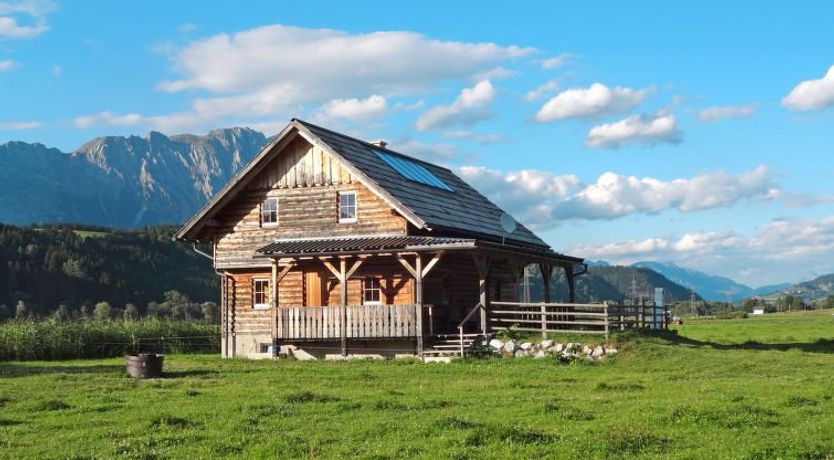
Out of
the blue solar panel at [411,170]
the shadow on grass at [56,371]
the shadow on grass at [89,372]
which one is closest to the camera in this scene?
the shadow on grass at [89,372]

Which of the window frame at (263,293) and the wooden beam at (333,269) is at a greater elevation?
the wooden beam at (333,269)

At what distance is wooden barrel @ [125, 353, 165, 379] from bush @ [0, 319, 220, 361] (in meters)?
16.5

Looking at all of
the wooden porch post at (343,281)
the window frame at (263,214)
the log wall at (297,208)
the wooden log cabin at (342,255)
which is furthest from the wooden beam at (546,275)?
the window frame at (263,214)

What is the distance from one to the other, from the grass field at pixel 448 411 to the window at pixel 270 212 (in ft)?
31.7

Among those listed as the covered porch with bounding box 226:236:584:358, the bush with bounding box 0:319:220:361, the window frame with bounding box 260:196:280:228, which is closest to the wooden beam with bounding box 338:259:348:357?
the covered porch with bounding box 226:236:584:358

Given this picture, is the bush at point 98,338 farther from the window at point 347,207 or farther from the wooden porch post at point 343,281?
the wooden porch post at point 343,281

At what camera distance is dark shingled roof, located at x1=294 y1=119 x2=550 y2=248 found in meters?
35.1

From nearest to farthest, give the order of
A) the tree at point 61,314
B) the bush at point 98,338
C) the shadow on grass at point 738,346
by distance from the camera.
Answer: the shadow on grass at point 738,346 → the bush at point 98,338 → the tree at point 61,314

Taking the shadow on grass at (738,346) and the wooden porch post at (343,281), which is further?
the shadow on grass at (738,346)

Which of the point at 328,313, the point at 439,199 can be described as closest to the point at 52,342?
the point at 328,313

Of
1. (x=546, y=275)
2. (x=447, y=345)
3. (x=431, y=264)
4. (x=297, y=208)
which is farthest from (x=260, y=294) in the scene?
(x=546, y=275)

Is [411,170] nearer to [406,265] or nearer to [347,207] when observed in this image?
[347,207]

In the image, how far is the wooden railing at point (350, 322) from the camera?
107 ft

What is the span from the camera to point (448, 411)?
687 inches
